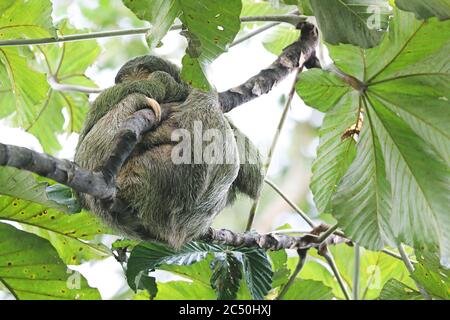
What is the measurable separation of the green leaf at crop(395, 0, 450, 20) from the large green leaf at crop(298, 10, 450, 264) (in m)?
0.27

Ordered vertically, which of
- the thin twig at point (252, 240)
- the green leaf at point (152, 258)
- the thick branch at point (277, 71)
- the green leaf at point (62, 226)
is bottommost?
the green leaf at point (152, 258)

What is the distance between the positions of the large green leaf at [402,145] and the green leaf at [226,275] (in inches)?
19.9

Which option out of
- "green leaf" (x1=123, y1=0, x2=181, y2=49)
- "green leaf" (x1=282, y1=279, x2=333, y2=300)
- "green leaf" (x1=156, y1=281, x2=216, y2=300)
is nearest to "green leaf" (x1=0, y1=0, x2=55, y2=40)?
"green leaf" (x1=123, y1=0, x2=181, y2=49)

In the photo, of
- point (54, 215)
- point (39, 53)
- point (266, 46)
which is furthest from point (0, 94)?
point (266, 46)

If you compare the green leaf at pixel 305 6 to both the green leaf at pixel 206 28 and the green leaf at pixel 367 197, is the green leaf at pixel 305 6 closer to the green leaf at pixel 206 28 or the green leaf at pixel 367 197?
the green leaf at pixel 206 28

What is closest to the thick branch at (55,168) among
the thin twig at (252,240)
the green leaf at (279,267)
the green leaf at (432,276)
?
the thin twig at (252,240)

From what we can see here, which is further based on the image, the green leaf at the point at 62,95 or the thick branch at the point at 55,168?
the green leaf at the point at 62,95

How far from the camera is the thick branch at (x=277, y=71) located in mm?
2617

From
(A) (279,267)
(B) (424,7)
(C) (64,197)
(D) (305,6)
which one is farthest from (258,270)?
(B) (424,7)

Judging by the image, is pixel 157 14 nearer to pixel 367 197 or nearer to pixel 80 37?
pixel 80 37

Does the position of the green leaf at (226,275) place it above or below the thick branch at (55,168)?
below

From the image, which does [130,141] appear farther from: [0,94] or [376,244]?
[0,94]

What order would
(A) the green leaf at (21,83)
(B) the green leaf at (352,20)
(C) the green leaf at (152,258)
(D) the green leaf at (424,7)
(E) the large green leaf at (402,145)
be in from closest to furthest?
(D) the green leaf at (424,7) < (B) the green leaf at (352,20) < (E) the large green leaf at (402,145) < (C) the green leaf at (152,258) < (A) the green leaf at (21,83)
